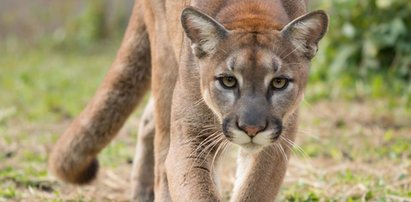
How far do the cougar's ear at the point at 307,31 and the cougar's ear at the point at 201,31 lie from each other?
0.39 metres

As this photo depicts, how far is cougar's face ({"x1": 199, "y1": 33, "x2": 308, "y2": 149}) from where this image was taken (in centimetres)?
Answer: 543

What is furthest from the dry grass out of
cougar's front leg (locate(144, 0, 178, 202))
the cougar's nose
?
the cougar's nose

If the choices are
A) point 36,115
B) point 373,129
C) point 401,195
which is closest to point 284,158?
point 401,195

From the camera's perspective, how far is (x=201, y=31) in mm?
5797

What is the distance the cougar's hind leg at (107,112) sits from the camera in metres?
7.30

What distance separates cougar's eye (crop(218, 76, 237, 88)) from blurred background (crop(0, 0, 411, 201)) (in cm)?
95

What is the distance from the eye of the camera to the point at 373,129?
965 centimetres

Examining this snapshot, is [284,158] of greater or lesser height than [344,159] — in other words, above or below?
above

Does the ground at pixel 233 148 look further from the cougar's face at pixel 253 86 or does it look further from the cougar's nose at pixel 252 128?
the cougar's nose at pixel 252 128

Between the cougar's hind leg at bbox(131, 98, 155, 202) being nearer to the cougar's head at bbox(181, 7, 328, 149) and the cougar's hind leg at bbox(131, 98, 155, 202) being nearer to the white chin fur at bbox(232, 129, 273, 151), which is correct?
the cougar's head at bbox(181, 7, 328, 149)

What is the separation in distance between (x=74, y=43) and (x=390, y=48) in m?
5.77

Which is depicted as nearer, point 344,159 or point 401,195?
point 401,195

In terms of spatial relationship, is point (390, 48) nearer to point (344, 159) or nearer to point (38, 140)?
point (344, 159)

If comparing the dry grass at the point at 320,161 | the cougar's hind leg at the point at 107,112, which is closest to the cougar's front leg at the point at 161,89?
the cougar's hind leg at the point at 107,112
